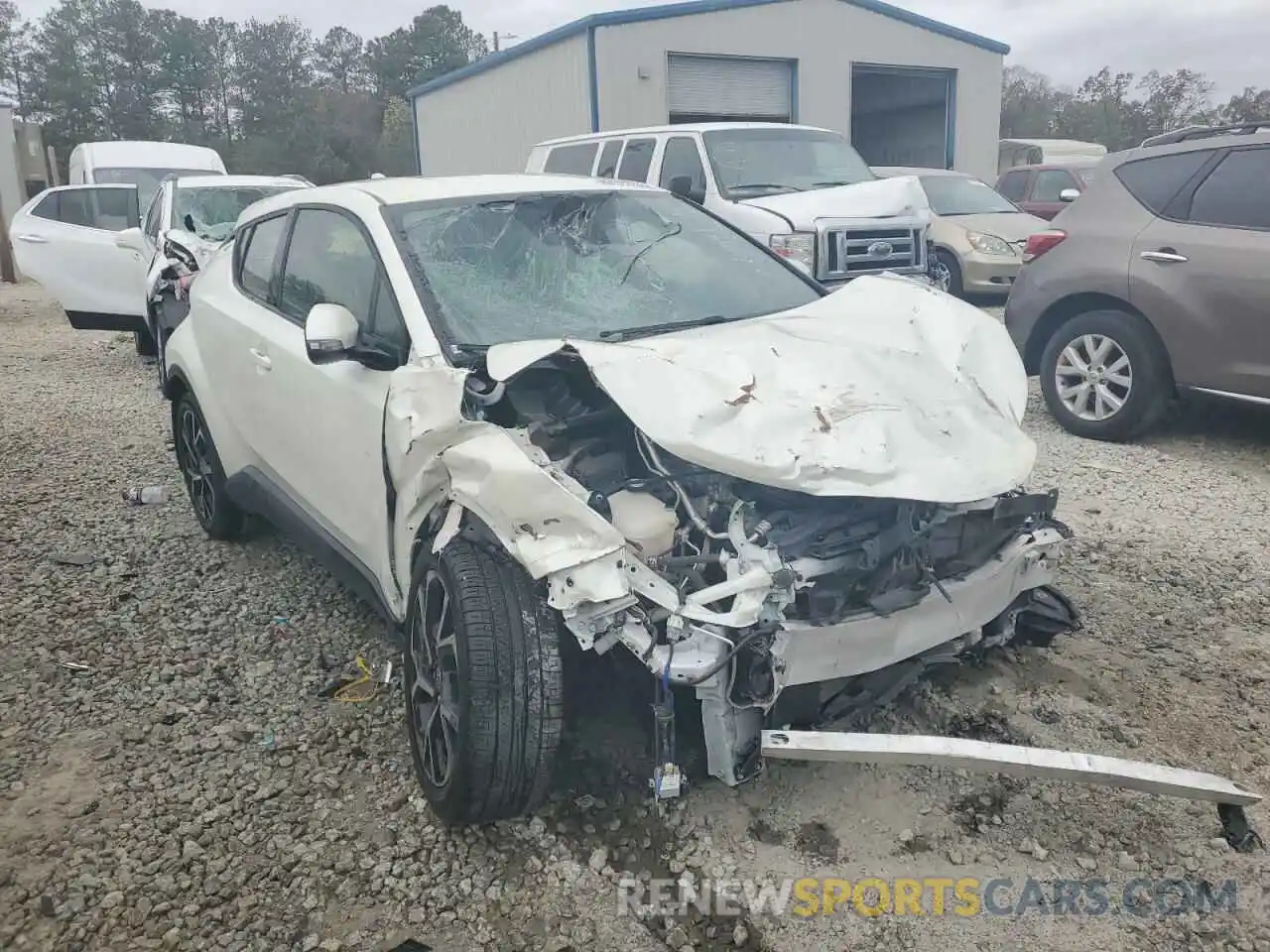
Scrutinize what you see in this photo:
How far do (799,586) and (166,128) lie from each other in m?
50.2

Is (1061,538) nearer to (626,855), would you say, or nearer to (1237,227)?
(626,855)

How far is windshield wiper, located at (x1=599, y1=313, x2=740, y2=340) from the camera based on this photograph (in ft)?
10.8

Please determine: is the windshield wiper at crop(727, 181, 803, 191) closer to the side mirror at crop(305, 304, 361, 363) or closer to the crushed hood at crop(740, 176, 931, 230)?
the crushed hood at crop(740, 176, 931, 230)

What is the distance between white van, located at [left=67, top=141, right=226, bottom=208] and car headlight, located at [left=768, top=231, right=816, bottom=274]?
816cm

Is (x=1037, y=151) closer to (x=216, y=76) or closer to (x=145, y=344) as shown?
(x=145, y=344)

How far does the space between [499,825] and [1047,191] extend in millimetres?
14628

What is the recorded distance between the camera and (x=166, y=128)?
45.2 meters

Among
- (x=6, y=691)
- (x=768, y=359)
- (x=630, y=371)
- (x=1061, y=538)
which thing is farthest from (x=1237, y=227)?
(x=6, y=691)

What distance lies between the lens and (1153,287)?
5.72 meters

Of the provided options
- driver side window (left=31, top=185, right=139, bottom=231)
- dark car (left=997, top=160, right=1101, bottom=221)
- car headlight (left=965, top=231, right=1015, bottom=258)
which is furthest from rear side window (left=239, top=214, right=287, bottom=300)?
dark car (left=997, top=160, right=1101, bottom=221)

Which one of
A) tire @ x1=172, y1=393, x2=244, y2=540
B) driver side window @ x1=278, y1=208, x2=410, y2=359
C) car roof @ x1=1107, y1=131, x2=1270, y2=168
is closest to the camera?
driver side window @ x1=278, y1=208, x2=410, y2=359

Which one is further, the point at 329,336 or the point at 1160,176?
the point at 1160,176

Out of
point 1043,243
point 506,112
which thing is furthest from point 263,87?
point 1043,243

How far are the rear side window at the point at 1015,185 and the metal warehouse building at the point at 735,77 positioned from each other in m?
3.43
